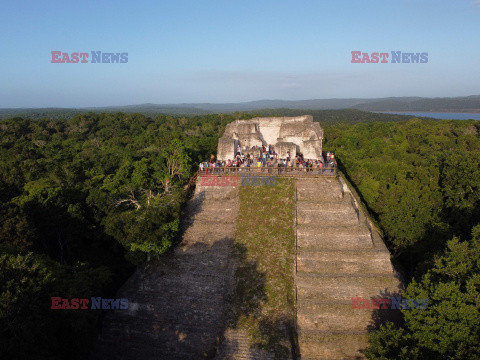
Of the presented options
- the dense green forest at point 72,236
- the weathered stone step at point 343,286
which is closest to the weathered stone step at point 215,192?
the dense green forest at point 72,236

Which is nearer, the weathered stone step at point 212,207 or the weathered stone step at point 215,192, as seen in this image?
the weathered stone step at point 212,207

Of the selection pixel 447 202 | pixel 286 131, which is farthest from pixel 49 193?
pixel 447 202

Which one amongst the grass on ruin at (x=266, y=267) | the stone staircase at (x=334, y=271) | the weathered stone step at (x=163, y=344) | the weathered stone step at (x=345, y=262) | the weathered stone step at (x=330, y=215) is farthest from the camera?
the weathered stone step at (x=330, y=215)

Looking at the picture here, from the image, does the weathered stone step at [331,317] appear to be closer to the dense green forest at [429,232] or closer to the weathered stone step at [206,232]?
the dense green forest at [429,232]

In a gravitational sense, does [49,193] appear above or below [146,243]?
above

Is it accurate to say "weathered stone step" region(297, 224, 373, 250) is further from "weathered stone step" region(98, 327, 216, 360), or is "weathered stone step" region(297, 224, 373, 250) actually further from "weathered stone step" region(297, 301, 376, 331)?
"weathered stone step" region(98, 327, 216, 360)

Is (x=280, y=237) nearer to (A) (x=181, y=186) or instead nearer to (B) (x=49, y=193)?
(A) (x=181, y=186)

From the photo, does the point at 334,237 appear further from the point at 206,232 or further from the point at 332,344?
the point at 206,232

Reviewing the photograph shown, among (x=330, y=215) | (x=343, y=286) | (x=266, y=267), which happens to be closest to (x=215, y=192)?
(x=266, y=267)
